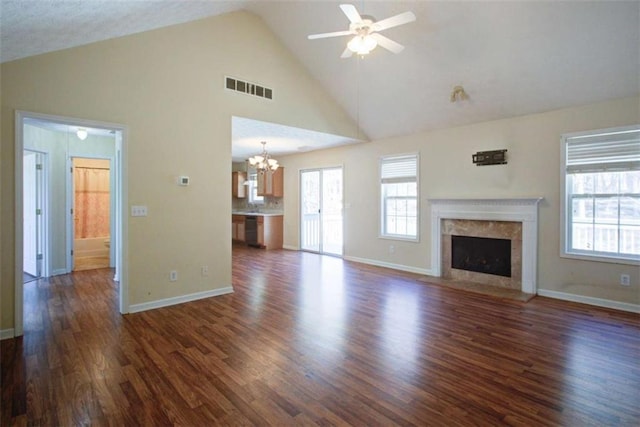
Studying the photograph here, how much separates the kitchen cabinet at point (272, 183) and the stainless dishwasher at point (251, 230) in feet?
2.69

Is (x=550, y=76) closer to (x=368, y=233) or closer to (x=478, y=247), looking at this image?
(x=478, y=247)

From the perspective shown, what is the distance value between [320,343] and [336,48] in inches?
163

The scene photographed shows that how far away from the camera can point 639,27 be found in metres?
3.22

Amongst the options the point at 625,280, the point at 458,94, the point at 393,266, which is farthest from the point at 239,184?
the point at 625,280

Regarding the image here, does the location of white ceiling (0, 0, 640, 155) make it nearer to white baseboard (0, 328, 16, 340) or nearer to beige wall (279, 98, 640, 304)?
beige wall (279, 98, 640, 304)

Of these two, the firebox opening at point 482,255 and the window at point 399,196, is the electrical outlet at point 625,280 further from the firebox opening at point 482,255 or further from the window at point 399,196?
the window at point 399,196

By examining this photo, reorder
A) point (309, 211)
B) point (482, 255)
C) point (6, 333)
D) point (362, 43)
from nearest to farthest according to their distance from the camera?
point (362, 43) < point (6, 333) < point (482, 255) < point (309, 211)

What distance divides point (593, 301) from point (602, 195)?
1.37 metres

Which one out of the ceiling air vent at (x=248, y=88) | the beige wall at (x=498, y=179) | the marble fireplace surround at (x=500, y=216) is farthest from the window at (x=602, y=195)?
the ceiling air vent at (x=248, y=88)

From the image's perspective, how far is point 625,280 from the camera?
13.0 feet

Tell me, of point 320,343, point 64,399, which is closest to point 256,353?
point 320,343

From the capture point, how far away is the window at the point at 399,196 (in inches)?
239

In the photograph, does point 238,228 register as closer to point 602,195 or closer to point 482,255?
point 482,255

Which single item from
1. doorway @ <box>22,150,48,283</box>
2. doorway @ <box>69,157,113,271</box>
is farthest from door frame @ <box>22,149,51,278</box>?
doorway @ <box>69,157,113,271</box>
